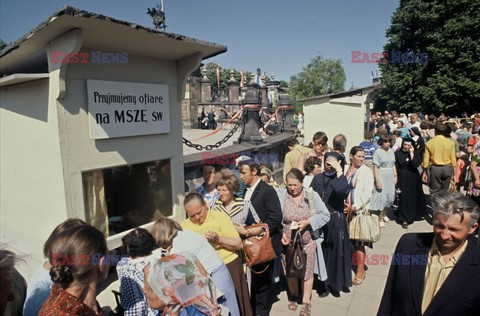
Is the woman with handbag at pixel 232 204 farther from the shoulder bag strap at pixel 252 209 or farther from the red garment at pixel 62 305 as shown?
the red garment at pixel 62 305

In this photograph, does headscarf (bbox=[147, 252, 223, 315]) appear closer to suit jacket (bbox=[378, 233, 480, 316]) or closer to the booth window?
suit jacket (bbox=[378, 233, 480, 316])

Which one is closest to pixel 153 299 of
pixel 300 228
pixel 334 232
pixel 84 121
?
pixel 84 121

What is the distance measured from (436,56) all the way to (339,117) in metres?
20.4

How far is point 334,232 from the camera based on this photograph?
4.47 meters

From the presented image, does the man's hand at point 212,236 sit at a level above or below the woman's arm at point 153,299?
above

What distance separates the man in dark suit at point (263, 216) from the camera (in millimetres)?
3877

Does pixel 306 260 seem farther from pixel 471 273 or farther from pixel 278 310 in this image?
pixel 471 273

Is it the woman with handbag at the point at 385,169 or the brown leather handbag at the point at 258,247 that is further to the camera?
the woman with handbag at the point at 385,169

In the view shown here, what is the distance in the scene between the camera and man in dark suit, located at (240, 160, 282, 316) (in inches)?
153

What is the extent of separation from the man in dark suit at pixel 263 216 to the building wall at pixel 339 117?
7.92 m

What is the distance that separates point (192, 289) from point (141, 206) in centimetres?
207

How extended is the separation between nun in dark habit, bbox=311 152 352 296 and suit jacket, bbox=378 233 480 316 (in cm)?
186

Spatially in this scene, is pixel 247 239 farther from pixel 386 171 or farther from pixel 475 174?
pixel 386 171

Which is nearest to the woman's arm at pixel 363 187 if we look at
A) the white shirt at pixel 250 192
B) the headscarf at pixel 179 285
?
the white shirt at pixel 250 192
